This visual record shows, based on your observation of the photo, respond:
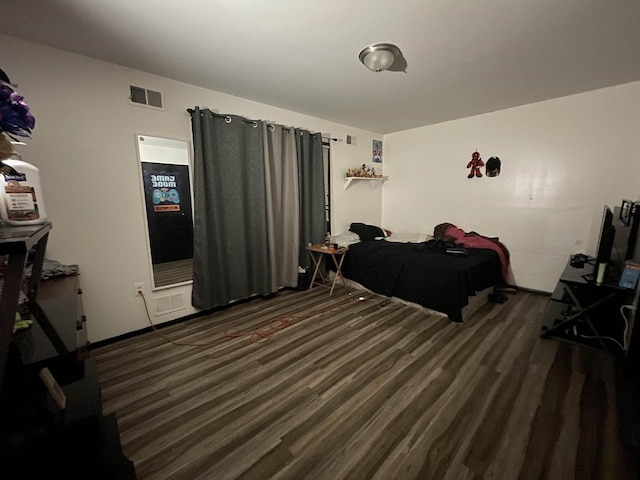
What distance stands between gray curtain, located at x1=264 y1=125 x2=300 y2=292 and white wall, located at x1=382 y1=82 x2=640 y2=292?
7.36 feet

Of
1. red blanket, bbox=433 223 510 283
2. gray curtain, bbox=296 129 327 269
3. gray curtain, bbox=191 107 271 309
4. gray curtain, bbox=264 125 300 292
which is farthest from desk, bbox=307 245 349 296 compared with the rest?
red blanket, bbox=433 223 510 283

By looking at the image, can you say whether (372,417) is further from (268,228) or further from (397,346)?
(268,228)

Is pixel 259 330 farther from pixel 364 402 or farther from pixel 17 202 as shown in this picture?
pixel 17 202

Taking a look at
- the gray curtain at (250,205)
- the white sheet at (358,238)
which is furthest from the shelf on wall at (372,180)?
the white sheet at (358,238)

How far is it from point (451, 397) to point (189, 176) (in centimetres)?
299

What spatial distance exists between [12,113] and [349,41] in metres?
1.90

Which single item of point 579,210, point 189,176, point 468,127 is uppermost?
point 468,127

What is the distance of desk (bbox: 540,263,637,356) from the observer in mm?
2061

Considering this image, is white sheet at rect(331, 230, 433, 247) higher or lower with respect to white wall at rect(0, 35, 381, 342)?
lower

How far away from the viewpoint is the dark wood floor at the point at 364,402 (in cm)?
128

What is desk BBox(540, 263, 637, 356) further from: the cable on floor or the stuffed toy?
the cable on floor

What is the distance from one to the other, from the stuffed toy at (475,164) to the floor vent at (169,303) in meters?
4.16

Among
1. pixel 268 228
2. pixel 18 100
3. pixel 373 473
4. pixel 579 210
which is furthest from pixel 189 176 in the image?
pixel 579 210

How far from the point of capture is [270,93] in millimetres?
2797
